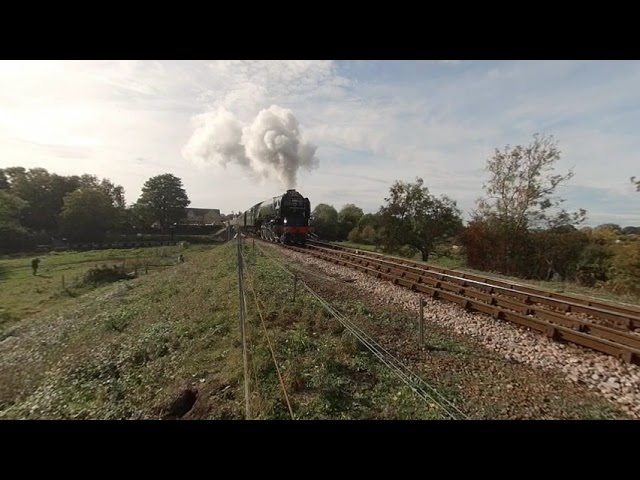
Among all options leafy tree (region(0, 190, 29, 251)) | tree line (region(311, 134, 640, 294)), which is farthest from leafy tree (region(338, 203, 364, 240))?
leafy tree (region(0, 190, 29, 251))

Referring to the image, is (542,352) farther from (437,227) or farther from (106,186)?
(106,186)

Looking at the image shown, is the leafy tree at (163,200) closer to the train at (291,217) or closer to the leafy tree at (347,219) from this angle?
the leafy tree at (347,219)

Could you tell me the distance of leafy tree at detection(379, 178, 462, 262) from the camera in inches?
1124

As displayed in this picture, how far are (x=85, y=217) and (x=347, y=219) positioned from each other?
121 ft

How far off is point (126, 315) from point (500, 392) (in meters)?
12.9

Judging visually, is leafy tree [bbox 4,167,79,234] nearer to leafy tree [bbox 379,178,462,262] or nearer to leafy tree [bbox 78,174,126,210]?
leafy tree [bbox 78,174,126,210]

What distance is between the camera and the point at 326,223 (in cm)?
4841

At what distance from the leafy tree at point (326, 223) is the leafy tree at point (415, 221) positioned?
18744 millimetres

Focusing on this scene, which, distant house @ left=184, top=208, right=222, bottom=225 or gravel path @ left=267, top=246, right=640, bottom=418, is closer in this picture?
gravel path @ left=267, top=246, right=640, bottom=418

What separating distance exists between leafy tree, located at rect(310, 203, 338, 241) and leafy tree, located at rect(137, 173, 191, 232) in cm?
2015
